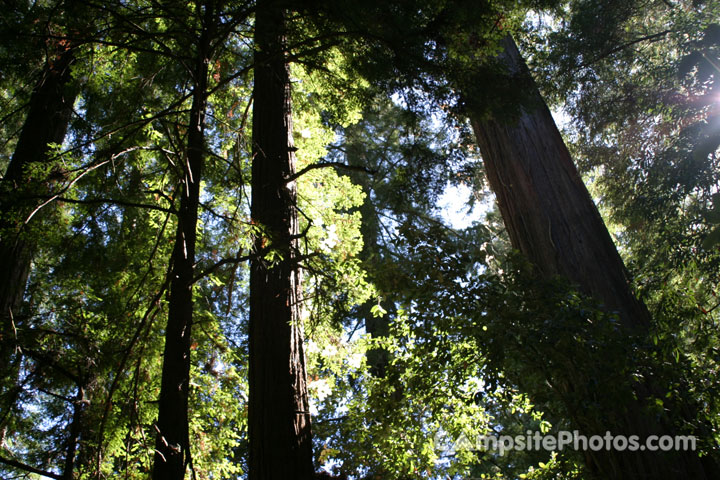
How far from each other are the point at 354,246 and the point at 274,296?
6.72 feet

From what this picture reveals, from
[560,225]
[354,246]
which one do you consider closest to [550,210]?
[560,225]

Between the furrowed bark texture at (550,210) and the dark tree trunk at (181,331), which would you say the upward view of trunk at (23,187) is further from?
the furrowed bark texture at (550,210)

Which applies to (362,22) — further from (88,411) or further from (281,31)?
(88,411)

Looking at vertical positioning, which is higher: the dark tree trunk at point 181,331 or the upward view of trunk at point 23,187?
the upward view of trunk at point 23,187

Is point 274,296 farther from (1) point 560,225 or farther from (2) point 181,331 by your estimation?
(1) point 560,225

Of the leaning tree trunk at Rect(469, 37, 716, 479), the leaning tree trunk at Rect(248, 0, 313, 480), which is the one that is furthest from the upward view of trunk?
the leaning tree trunk at Rect(469, 37, 716, 479)

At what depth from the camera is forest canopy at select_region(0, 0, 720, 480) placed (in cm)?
310

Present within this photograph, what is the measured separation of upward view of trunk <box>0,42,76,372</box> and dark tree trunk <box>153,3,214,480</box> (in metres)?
0.94

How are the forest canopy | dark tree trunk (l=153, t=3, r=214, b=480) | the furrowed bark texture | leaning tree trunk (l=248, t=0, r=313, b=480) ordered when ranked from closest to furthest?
dark tree trunk (l=153, t=3, r=214, b=480), the forest canopy, leaning tree trunk (l=248, t=0, r=313, b=480), the furrowed bark texture

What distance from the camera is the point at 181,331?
2.87 metres

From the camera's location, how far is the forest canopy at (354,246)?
3.10 m

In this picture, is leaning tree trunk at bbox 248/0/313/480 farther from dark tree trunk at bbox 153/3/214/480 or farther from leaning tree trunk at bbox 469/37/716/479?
leaning tree trunk at bbox 469/37/716/479

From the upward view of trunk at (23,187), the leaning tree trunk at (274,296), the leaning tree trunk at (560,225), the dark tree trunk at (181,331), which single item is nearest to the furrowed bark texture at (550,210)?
the leaning tree trunk at (560,225)

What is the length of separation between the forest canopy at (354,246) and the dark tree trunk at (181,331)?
1cm
